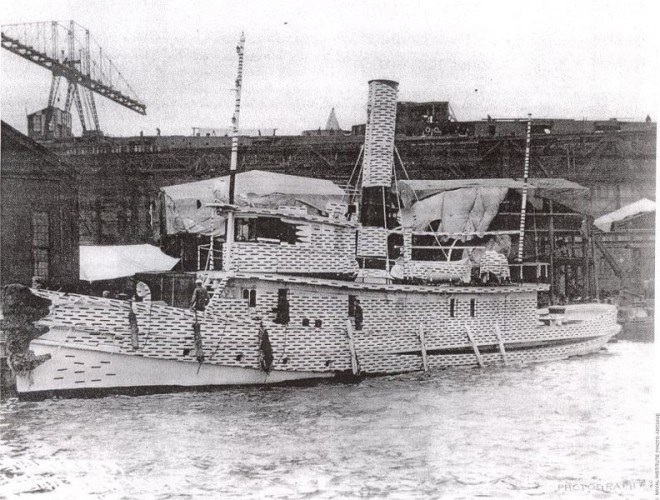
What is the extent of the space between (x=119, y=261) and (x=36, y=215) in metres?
2.79

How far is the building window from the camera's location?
11961 millimetres

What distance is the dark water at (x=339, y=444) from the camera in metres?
Result: 7.29

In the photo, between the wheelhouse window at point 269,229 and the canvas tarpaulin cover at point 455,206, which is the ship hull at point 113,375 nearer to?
the wheelhouse window at point 269,229

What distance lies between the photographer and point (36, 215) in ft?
39.8

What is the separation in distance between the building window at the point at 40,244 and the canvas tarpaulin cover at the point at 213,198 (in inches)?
121

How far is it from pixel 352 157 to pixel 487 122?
432 cm

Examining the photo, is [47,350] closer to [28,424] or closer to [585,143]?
[28,424]

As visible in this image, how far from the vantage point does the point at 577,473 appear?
7.64 m

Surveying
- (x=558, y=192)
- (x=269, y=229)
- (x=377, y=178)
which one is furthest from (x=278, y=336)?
(x=558, y=192)

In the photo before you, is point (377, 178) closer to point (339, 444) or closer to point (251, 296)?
point (251, 296)

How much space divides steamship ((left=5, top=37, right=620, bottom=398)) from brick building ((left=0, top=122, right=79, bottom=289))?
6.44 ft

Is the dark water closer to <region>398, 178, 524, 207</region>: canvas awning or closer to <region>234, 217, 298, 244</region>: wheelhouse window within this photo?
<region>234, 217, 298, 244</region>: wheelhouse window

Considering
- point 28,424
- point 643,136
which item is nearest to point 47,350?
point 28,424

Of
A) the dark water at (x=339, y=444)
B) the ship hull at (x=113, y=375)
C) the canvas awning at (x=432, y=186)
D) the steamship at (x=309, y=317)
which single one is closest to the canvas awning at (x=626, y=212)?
the canvas awning at (x=432, y=186)
